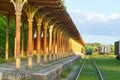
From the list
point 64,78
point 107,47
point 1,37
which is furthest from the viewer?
point 107,47

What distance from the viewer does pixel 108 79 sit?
94.1ft

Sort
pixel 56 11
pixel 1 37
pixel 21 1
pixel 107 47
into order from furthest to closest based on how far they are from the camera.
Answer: pixel 107 47, pixel 1 37, pixel 56 11, pixel 21 1

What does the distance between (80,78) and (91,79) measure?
2.38ft

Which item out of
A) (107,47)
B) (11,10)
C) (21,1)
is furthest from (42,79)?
(107,47)

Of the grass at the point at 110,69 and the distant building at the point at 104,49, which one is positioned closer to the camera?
the grass at the point at 110,69

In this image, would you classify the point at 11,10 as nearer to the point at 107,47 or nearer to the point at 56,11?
the point at 56,11

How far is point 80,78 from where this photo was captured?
2895 centimetres

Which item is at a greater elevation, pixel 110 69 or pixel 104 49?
pixel 104 49

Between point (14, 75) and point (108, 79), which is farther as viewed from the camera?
point (108, 79)

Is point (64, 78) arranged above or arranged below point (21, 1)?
below

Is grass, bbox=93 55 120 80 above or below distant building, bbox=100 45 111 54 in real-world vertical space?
below

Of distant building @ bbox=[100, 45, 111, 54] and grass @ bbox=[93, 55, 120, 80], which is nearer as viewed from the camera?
grass @ bbox=[93, 55, 120, 80]

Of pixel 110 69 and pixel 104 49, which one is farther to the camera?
pixel 104 49

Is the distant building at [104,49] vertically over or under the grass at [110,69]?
over
